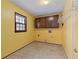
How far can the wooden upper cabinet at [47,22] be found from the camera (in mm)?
5004

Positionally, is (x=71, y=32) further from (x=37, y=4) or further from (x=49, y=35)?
(x=49, y=35)

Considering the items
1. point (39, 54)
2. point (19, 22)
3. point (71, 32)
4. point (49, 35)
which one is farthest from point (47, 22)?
point (71, 32)

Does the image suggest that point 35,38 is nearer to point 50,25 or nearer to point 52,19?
point 50,25

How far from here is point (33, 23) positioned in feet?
19.6

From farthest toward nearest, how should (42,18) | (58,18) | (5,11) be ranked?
(42,18) < (58,18) < (5,11)

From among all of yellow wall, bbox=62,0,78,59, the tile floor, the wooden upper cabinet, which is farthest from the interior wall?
yellow wall, bbox=62,0,78,59

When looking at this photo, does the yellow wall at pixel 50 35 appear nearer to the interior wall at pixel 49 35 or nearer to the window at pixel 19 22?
the interior wall at pixel 49 35

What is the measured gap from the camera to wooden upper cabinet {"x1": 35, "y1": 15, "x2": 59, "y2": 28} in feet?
16.4

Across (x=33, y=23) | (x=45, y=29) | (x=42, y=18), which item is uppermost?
(x=42, y=18)

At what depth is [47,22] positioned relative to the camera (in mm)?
5406

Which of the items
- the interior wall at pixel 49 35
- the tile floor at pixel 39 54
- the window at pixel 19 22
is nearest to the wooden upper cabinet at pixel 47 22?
the interior wall at pixel 49 35

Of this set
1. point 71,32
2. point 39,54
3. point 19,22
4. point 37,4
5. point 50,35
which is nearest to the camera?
point 71,32

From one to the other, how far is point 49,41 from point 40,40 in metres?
0.85

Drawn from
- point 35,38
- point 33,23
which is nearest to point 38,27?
point 33,23
